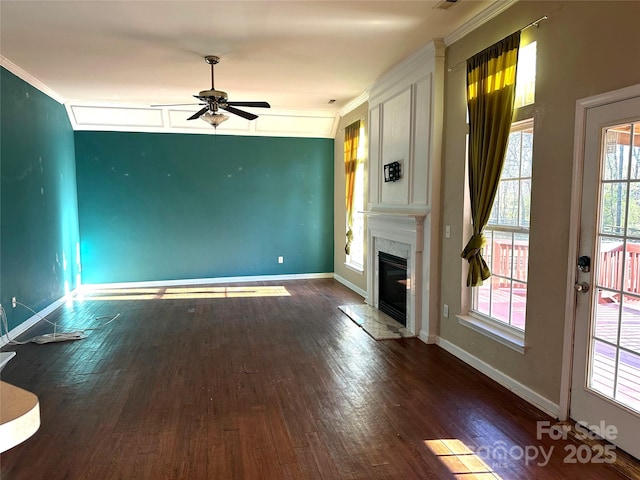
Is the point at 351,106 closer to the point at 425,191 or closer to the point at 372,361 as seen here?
the point at 425,191

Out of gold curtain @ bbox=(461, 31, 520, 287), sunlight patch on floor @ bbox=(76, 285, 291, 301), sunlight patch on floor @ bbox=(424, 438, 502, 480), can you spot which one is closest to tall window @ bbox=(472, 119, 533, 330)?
gold curtain @ bbox=(461, 31, 520, 287)

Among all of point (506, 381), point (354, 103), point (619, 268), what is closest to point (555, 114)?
point (619, 268)

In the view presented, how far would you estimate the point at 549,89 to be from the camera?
9.37 feet

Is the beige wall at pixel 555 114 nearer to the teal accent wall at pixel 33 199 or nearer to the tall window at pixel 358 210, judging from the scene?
the tall window at pixel 358 210

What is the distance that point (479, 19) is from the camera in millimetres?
3525

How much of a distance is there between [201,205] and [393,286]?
4049 mm

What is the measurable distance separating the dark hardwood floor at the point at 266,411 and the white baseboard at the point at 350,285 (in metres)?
1.78

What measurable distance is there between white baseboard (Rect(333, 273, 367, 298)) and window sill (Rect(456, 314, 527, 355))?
2.77m

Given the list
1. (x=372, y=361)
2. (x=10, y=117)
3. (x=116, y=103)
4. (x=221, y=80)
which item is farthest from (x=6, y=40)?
(x=372, y=361)

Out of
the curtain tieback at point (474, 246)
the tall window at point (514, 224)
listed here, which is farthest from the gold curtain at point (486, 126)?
the tall window at point (514, 224)

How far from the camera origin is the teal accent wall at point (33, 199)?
4.57m

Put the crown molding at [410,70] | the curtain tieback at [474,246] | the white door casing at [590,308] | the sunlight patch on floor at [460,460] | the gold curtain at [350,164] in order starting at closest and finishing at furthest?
the sunlight patch on floor at [460,460] < the white door casing at [590,308] < the curtain tieback at [474,246] < the crown molding at [410,70] < the gold curtain at [350,164]

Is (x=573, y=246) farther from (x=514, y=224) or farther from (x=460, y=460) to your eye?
(x=460, y=460)

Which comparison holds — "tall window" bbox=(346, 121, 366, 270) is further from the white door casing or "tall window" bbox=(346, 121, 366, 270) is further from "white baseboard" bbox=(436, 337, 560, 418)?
the white door casing
